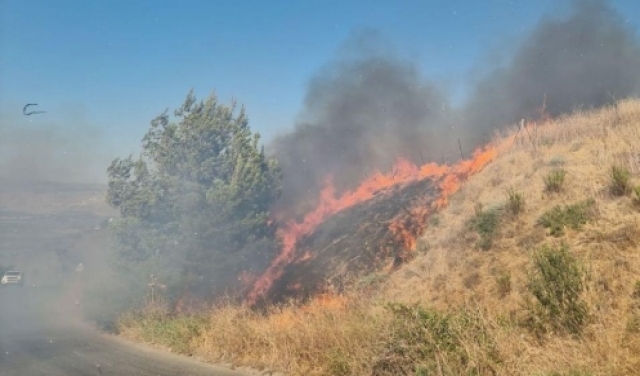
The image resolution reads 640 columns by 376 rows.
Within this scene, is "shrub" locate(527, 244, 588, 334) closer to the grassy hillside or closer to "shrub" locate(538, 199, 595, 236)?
the grassy hillside

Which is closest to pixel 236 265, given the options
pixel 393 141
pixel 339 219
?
pixel 339 219

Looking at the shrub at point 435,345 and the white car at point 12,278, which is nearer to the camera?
the shrub at point 435,345

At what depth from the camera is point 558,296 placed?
7.18 m

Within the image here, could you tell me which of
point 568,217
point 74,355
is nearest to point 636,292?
point 568,217

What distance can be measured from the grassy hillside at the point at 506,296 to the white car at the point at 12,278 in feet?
108

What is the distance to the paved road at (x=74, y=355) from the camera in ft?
36.5

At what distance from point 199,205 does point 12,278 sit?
91.4ft

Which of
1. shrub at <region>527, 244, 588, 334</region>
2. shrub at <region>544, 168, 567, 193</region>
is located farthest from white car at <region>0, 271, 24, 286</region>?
shrub at <region>527, 244, 588, 334</region>

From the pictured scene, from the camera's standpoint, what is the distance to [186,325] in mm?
14547

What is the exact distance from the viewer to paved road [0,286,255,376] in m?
11.1

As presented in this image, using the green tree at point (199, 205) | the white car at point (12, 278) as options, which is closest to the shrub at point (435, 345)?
the green tree at point (199, 205)

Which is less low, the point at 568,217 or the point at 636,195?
the point at 636,195

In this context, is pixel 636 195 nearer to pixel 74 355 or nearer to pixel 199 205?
pixel 74 355

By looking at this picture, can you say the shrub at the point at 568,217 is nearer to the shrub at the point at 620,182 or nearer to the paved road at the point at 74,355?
the shrub at the point at 620,182
